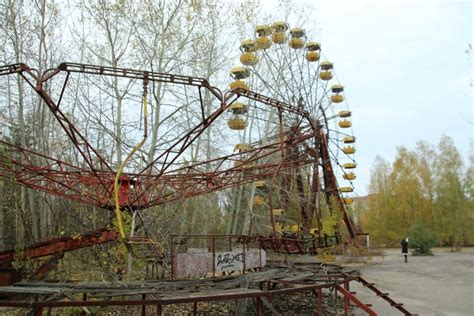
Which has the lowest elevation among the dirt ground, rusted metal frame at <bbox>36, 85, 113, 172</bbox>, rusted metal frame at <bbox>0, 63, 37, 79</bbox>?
the dirt ground

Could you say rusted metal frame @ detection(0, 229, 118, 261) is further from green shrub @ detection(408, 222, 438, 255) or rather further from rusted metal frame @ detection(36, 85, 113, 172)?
green shrub @ detection(408, 222, 438, 255)

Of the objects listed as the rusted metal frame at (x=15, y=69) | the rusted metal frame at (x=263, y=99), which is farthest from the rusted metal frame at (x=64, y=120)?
the rusted metal frame at (x=263, y=99)

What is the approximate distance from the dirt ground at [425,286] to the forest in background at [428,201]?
1276 centimetres

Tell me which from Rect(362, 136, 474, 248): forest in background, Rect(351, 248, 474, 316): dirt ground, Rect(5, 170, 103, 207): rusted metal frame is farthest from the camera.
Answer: Rect(362, 136, 474, 248): forest in background

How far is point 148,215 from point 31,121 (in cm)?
691

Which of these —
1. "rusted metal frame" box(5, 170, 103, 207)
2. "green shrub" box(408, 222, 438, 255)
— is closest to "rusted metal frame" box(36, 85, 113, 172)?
"rusted metal frame" box(5, 170, 103, 207)

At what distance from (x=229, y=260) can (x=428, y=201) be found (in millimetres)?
34526

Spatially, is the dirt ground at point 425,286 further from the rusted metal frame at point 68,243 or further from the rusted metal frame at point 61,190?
the rusted metal frame at point 61,190

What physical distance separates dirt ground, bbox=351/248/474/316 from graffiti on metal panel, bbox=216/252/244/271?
423cm

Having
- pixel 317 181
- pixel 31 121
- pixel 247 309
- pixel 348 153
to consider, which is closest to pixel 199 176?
pixel 247 309

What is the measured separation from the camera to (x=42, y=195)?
16.7 metres

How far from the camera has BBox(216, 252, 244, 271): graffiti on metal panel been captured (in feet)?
40.9

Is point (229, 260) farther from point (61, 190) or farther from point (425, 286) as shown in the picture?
point (425, 286)

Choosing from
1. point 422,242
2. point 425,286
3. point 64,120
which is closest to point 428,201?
point 422,242
